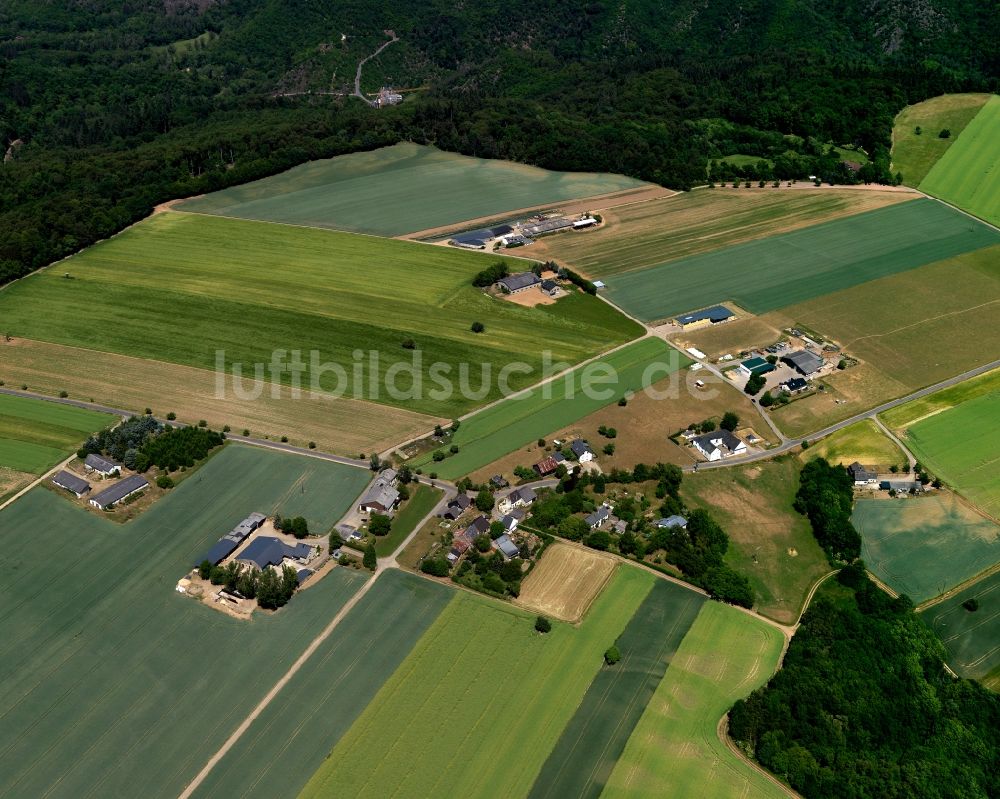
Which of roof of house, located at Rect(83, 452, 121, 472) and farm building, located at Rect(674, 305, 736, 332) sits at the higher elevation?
farm building, located at Rect(674, 305, 736, 332)

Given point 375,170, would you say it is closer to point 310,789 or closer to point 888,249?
point 888,249

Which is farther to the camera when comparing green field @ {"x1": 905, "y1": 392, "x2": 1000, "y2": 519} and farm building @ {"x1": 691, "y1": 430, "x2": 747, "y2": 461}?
farm building @ {"x1": 691, "y1": 430, "x2": 747, "y2": 461}

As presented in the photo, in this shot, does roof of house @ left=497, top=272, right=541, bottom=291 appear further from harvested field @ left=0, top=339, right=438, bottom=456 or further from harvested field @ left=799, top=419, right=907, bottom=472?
harvested field @ left=799, top=419, right=907, bottom=472

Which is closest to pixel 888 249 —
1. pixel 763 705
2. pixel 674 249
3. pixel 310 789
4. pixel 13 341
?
pixel 674 249

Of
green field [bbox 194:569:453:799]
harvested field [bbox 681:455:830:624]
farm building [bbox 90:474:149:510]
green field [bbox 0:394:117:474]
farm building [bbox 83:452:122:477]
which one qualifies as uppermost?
harvested field [bbox 681:455:830:624]

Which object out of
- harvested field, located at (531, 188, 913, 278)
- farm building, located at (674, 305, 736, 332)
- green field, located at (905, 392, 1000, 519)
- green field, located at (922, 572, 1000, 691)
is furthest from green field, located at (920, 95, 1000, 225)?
green field, located at (922, 572, 1000, 691)

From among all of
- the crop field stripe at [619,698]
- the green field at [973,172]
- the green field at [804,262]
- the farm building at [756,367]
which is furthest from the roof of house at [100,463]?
the green field at [973,172]
